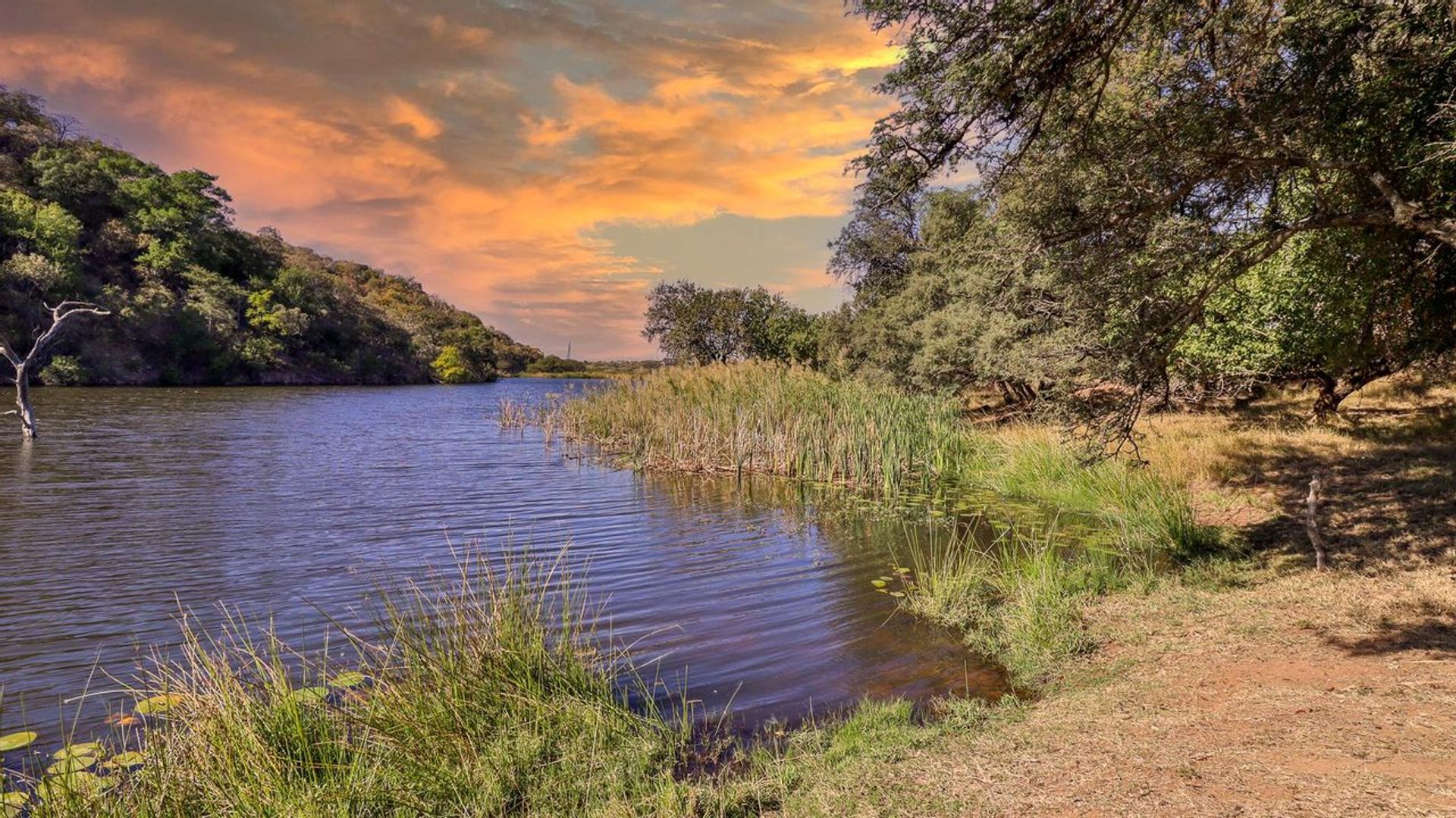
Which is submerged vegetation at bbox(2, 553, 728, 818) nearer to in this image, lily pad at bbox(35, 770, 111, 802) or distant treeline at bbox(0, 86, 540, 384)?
lily pad at bbox(35, 770, 111, 802)

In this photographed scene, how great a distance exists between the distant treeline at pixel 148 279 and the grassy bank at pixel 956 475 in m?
43.4

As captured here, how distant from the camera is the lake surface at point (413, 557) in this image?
6.07 meters

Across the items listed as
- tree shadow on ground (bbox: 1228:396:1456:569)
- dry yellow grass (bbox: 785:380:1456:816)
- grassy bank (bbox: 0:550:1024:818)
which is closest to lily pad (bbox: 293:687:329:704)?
grassy bank (bbox: 0:550:1024:818)

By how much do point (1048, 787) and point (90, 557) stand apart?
11.6m

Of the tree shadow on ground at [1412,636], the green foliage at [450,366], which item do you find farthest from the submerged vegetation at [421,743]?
the green foliage at [450,366]

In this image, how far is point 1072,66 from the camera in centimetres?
668

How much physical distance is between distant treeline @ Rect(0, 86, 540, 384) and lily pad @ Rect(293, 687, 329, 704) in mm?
56106

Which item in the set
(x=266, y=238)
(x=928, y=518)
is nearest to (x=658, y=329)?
(x=928, y=518)

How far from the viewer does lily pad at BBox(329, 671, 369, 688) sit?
5.14 metres

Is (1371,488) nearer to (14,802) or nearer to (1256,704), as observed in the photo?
(1256,704)

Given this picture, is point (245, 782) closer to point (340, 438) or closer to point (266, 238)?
point (340, 438)

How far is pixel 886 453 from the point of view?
1417 centimetres

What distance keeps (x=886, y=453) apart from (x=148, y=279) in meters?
63.9

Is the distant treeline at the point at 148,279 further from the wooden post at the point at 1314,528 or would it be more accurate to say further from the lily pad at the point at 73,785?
the wooden post at the point at 1314,528
